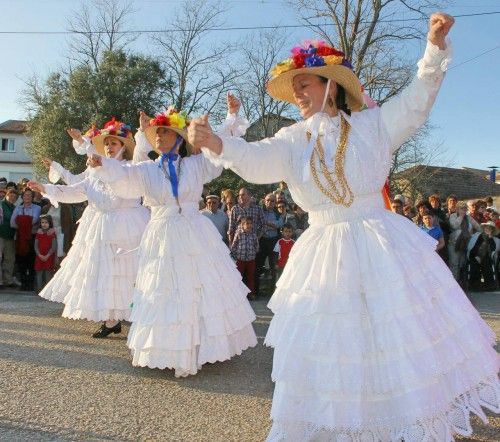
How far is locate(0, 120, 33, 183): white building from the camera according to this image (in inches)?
2253

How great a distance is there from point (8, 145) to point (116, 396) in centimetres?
5997

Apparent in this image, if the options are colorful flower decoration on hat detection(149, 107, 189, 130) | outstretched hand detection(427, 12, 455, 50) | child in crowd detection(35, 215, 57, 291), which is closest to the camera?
outstretched hand detection(427, 12, 455, 50)

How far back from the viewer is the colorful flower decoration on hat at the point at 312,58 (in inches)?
127

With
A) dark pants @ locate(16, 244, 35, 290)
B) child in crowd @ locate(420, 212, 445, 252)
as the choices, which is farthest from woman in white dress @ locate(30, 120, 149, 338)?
child in crowd @ locate(420, 212, 445, 252)

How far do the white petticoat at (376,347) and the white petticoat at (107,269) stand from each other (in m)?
3.42

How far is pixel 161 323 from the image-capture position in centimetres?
473

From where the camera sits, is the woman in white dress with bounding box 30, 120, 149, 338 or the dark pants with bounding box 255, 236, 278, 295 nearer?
the woman in white dress with bounding box 30, 120, 149, 338

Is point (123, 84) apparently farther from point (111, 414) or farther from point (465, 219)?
point (111, 414)

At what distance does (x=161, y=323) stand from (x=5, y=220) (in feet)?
21.7

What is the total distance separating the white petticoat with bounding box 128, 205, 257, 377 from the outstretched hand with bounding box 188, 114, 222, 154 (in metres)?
2.04

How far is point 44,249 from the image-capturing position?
32.8 ft

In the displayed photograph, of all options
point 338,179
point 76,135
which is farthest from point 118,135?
point 338,179

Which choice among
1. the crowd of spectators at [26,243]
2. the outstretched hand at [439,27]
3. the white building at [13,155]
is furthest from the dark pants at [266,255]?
the white building at [13,155]

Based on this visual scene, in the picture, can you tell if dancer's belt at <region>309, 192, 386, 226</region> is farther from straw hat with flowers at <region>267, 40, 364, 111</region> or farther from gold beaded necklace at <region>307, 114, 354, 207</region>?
straw hat with flowers at <region>267, 40, 364, 111</region>
